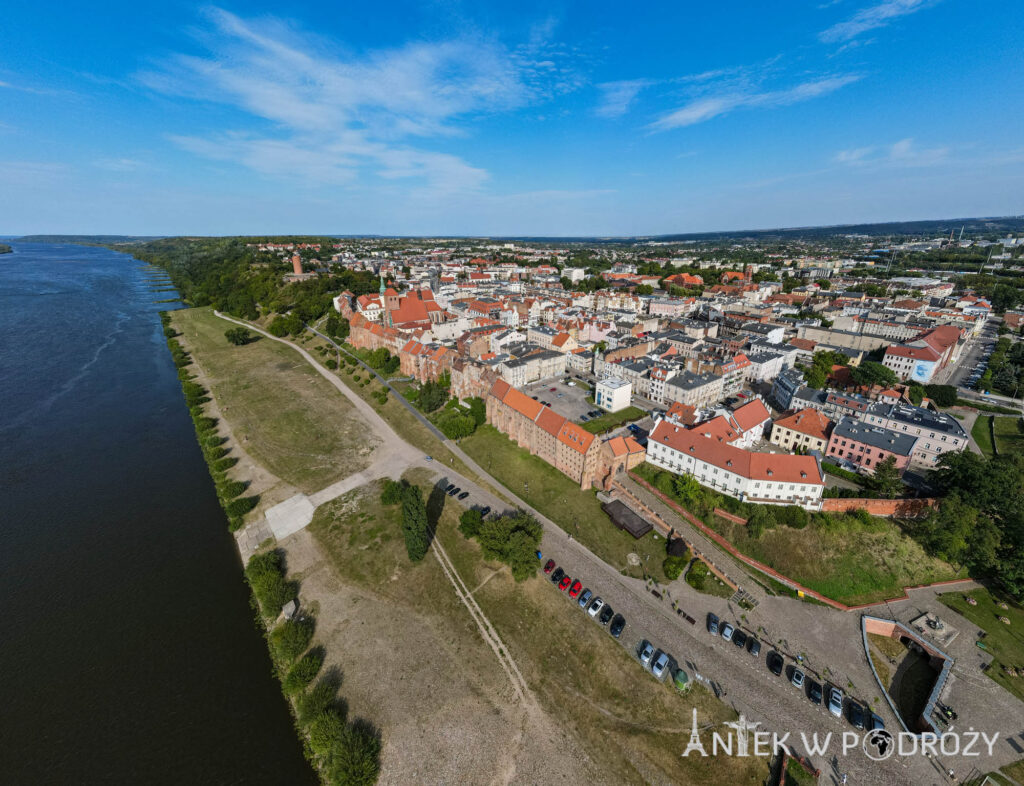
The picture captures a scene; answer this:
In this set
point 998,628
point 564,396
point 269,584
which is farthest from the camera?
point 564,396

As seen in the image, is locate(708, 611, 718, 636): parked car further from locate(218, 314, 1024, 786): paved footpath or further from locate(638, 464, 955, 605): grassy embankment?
locate(638, 464, 955, 605): grassy embankment

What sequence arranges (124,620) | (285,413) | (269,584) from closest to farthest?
1. (124,620)
2. (269,584)
3. (285,413)

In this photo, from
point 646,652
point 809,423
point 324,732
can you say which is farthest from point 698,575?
point 324,732

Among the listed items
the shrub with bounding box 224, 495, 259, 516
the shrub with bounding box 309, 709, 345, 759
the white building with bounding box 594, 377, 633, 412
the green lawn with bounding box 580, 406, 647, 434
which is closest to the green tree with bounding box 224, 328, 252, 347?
the shrub with bounding box 224, 495, 259, 516

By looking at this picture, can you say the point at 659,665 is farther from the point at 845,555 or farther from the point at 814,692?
the point at 845,555

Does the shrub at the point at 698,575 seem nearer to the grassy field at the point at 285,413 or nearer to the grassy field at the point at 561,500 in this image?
the grassy field at the point at 561,500

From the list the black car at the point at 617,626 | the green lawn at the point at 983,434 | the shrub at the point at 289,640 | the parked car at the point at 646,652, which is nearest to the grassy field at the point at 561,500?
the black car at the point at 617,626
